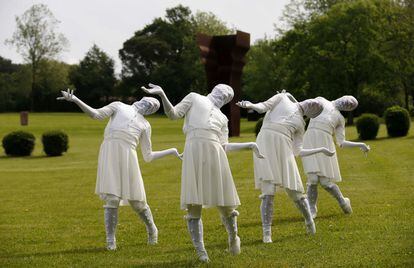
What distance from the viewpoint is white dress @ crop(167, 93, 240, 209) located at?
879cm

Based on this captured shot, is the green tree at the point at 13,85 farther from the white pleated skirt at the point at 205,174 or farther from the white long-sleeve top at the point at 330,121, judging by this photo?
the white pleated skirt at the point at 205,174

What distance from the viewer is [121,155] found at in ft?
33.9

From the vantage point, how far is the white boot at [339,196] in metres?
13.2

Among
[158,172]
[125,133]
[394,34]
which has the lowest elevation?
[158,172]

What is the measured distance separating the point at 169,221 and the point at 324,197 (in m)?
4.64

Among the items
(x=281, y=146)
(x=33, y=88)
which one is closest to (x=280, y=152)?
(x=281, y=146)

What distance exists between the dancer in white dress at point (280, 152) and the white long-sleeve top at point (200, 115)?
140 cm

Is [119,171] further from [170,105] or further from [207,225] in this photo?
[207,225]

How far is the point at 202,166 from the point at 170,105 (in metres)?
0.85

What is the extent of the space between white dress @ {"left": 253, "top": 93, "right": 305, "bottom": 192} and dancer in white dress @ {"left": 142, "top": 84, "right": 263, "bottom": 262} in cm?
157

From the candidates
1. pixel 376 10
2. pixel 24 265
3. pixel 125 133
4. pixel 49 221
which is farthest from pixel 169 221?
pixel 376 10

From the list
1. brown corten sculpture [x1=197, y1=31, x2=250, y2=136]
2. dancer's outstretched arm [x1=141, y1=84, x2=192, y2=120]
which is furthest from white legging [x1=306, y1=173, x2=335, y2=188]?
brown corten sculpture [x1=197, y1=31, x2=250, y2=136]

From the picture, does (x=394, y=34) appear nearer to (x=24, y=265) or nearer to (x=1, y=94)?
(x=1, y=94)

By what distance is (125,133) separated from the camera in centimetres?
1045
